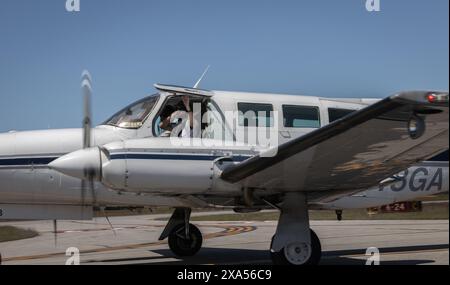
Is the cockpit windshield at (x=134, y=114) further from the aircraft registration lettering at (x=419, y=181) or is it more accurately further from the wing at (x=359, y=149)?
the aircraft registration lettering at (x=419, y=181)

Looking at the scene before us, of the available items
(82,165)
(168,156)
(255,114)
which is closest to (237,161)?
(168,156)

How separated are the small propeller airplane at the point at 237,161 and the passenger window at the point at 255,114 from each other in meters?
0.02

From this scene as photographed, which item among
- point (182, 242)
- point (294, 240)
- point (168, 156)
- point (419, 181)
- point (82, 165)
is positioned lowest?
point (182, 242)

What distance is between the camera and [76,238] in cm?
1734

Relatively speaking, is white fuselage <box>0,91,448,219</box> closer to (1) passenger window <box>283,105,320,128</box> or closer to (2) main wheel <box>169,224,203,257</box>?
(1) passenger window <box>283,105,320,128</box>

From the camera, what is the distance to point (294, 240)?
331 inches

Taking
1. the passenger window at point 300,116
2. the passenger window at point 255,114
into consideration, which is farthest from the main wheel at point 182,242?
the passenger window at point 300,116

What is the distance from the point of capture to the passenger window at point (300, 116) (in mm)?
9184

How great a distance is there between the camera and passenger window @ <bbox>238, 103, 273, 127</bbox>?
8.98 meters

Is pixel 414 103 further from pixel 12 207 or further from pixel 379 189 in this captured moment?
pixel 12 207

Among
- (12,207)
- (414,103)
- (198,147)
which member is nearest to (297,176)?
(198,147)

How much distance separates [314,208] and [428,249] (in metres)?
3.79

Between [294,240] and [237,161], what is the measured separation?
1555mm
